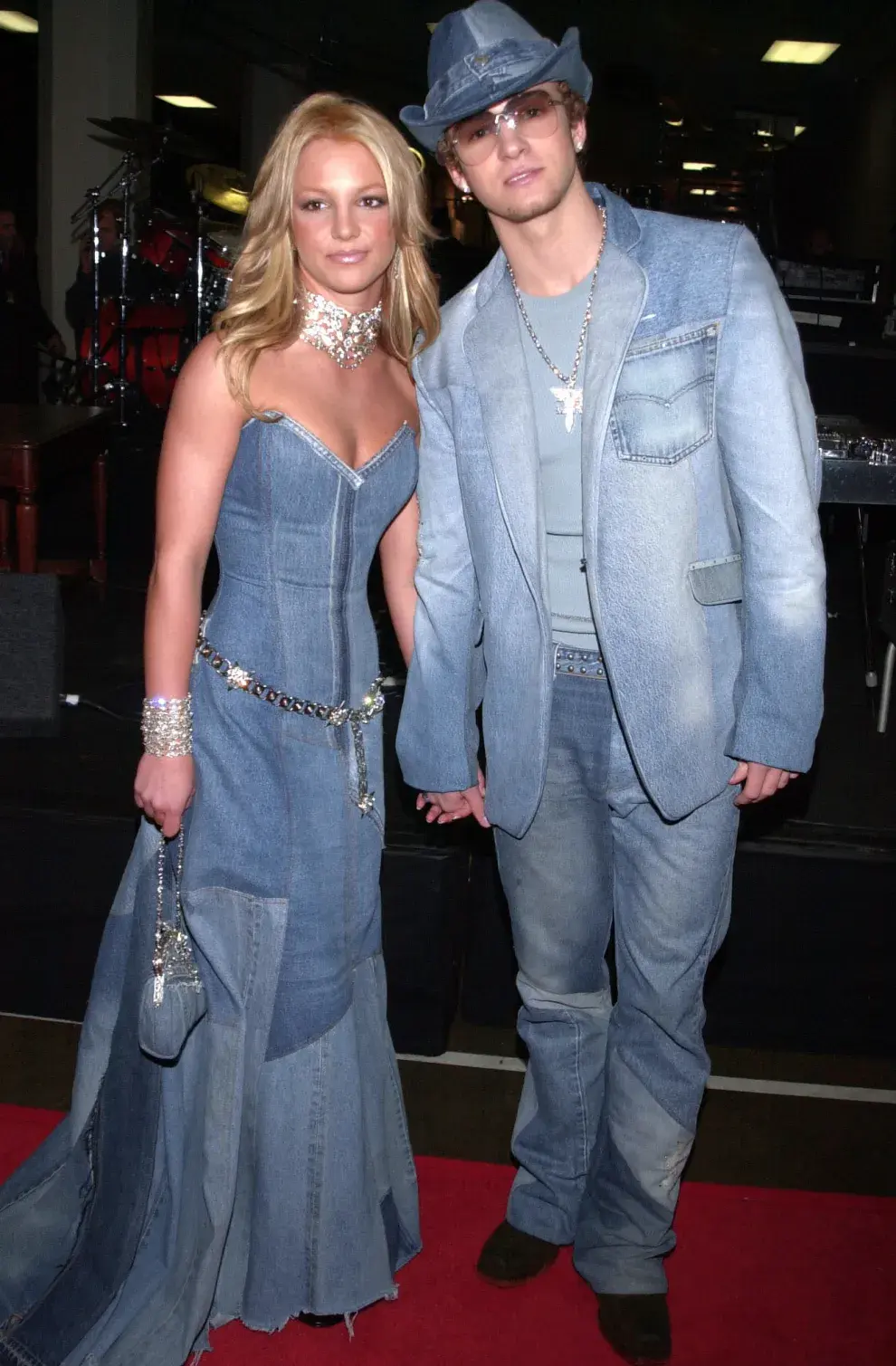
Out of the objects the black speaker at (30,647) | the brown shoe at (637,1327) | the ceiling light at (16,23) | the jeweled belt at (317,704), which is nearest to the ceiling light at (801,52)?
the ceiling light at (16,23)

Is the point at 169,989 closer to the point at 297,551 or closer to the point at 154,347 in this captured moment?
the point at 297,551

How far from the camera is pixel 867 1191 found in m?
2.54

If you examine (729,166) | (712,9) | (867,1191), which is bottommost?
(867,1191)

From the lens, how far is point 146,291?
29.3ft

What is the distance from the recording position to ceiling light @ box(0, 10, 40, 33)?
1086cm

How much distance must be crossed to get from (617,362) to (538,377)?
0.15 meters

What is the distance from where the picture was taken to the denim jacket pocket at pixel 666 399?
67.2 inches

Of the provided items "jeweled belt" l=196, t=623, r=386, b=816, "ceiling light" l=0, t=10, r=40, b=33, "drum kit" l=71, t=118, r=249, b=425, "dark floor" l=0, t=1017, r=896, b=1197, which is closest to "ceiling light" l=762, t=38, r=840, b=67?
"drum kit" l=71, t=118, r=249, b=425

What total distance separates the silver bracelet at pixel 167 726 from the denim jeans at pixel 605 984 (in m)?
0.52

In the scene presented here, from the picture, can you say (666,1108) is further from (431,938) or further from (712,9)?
(712,9)

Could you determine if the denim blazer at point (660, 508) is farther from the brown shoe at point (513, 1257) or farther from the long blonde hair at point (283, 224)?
the brown shoe at point (513, 1257)

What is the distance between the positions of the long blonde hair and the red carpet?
139 cm

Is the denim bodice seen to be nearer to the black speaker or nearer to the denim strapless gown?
the denim strapless gown

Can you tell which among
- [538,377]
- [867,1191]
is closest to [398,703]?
[867,1191]
